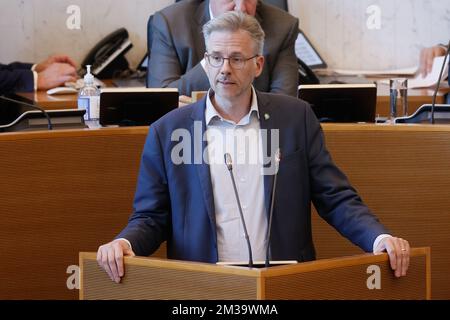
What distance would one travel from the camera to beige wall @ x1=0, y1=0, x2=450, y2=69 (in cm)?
654

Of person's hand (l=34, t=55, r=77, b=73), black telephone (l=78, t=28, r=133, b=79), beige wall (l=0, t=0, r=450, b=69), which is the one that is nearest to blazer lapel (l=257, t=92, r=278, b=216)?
person's hand (l=34, t=55, r=77, b=73)

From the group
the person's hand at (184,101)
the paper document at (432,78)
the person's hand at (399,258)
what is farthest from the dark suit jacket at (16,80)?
the person's hand at (399,258)

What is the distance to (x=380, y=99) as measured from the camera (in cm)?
542

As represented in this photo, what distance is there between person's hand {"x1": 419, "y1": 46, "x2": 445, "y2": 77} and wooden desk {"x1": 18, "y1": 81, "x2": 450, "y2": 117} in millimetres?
459

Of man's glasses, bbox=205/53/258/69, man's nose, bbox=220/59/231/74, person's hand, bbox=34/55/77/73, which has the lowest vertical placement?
person's hand, bbox=34/55/77/73

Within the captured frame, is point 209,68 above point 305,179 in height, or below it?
above

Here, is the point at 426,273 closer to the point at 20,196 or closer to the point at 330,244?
the point at 330,244

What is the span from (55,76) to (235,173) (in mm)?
3002

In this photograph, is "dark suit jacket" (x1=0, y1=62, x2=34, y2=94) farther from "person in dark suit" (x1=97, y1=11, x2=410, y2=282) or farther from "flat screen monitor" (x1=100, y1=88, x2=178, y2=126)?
"person in dark suit" (x1=97, y1=11, x2=410, y2=282)

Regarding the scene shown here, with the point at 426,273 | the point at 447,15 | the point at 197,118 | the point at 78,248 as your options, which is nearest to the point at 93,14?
the point at 447,15

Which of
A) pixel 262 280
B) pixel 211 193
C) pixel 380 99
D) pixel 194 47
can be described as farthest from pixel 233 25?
pixel 380 99

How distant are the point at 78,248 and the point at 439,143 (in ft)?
4.69

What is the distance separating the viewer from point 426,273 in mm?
2529

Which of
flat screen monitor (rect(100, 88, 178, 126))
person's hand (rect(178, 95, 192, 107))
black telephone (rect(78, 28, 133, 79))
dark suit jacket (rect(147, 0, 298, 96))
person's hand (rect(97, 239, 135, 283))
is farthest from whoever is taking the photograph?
black telephone (rect(78, 28, 133, 79))
